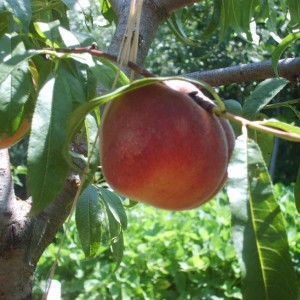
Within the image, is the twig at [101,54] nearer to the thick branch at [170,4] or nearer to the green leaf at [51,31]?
the green leaf at [51,31]

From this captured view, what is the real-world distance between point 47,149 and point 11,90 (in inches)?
3.3

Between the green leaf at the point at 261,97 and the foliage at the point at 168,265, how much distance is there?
174 cm

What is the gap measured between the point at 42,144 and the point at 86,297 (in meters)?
2.23

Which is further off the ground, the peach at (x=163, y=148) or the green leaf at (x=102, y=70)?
the green leaf at (x=102, y=70)

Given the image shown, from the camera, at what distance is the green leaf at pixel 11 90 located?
0.59 m

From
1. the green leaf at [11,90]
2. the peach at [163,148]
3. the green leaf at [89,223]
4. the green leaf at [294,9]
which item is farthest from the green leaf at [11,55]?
the green leaf at [294,9]

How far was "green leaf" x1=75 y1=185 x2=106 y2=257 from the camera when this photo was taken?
36.0 inches

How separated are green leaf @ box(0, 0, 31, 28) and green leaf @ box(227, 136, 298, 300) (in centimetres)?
32

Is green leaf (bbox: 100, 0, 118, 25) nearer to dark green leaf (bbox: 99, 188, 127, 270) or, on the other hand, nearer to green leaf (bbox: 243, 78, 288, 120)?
dark green leaf (bbox: 99, 188, 127, 270)

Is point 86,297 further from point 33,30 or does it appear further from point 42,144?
point 42,144

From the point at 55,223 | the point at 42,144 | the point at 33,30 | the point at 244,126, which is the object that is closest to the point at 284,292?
the point at 244,126

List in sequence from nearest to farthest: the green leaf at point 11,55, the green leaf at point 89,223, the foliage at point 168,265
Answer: the green leaf at point 11,55 → the green leaf at point 89,223 → the foliage at point 168,265

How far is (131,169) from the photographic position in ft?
1.78

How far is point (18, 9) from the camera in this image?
0.70 metres
